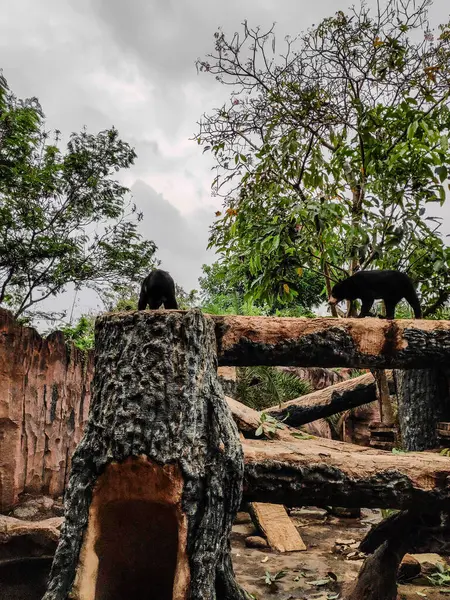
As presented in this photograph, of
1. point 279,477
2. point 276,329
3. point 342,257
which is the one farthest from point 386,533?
point 342,257

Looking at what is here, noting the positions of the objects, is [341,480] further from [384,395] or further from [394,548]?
[384,395]

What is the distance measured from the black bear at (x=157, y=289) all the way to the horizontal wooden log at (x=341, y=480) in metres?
1.60

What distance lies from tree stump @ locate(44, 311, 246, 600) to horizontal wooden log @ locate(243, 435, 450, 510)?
647 mm

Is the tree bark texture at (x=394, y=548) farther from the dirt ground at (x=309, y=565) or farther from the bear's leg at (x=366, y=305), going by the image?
the bear's leg at (x=366, y=305)

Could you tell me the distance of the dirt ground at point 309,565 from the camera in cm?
396

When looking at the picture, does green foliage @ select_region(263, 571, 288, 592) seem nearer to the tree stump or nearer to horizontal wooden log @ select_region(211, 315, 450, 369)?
the tree stump

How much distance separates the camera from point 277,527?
541 centimetres

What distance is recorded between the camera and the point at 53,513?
14.3ft

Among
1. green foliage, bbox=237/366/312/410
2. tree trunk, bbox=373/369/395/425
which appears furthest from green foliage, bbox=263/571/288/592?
green foliage, bbox=237/366/312/410

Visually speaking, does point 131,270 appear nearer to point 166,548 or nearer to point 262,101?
point 262,101

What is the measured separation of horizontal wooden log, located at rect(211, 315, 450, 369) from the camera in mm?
3709

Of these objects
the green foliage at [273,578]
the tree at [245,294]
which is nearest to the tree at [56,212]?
the tree at [245,294]

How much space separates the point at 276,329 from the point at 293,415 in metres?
3.00

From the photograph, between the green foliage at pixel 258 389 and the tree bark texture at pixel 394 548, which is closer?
the tree bark texture at pixel 394 548
